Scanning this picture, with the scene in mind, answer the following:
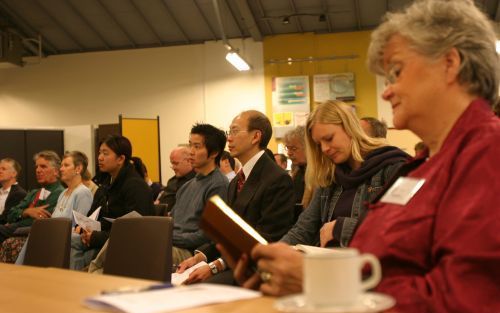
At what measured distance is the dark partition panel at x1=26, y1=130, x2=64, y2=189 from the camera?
9.46 m

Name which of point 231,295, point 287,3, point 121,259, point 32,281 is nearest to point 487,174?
point 231,295

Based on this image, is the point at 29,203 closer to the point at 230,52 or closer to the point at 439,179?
the point at 230,52

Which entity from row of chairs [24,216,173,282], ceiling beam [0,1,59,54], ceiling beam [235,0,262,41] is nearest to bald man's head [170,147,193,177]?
row of chairs [24,216,173,282]

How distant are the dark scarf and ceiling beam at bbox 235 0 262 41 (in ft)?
22.1

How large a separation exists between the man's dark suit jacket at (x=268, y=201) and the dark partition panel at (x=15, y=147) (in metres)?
7.13

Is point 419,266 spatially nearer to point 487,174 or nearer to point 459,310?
point 459,310

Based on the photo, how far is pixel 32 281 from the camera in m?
1.74

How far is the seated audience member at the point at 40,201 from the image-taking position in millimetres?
5035

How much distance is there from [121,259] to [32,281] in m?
0.74

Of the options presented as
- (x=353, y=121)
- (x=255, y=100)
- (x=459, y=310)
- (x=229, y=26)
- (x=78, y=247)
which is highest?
(x=229, y=26)

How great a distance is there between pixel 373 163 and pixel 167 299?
57.7 inches

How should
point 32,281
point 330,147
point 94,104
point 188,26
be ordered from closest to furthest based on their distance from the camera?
point 32,281 → point 330,147 → point 188,26 → point 94,104

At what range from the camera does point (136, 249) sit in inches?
96.1

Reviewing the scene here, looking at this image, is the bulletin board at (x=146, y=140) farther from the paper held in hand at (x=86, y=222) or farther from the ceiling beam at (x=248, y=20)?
the paper held in hand at (x=86, y=222)
